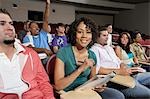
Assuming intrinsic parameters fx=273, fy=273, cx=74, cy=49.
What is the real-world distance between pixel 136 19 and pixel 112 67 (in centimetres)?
1187

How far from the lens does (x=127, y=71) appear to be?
245 cm

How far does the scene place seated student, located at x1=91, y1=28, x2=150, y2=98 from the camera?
2.36 meters

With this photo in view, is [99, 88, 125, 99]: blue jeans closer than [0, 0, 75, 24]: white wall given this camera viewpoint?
Yes

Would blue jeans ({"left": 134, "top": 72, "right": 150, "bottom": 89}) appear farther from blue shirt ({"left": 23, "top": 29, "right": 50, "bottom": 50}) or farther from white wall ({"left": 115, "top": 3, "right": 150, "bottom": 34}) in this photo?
white wall ({"left": 115, "top": 3, "right": 150, "bottom": 34})

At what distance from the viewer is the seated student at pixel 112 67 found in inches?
93.0

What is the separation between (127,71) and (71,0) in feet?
29.6

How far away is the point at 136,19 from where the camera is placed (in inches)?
551

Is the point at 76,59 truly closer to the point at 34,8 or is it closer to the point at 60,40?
the point at 60,40

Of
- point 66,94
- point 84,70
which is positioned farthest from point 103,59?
point 66,94

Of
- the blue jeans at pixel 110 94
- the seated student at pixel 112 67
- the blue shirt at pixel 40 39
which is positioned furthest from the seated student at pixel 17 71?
the blue shirt at pixel 40 39

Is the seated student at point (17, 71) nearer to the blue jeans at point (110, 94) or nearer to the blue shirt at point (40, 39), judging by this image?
the blue jeans at point (110, 94)

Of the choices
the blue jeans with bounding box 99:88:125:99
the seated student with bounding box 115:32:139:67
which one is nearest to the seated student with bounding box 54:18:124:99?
the blue jeans with bounding box 99:88:125:99

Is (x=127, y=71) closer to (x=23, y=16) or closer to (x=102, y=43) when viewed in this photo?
(x=102, y=43)

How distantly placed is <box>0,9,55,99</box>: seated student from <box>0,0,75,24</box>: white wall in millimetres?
8782
